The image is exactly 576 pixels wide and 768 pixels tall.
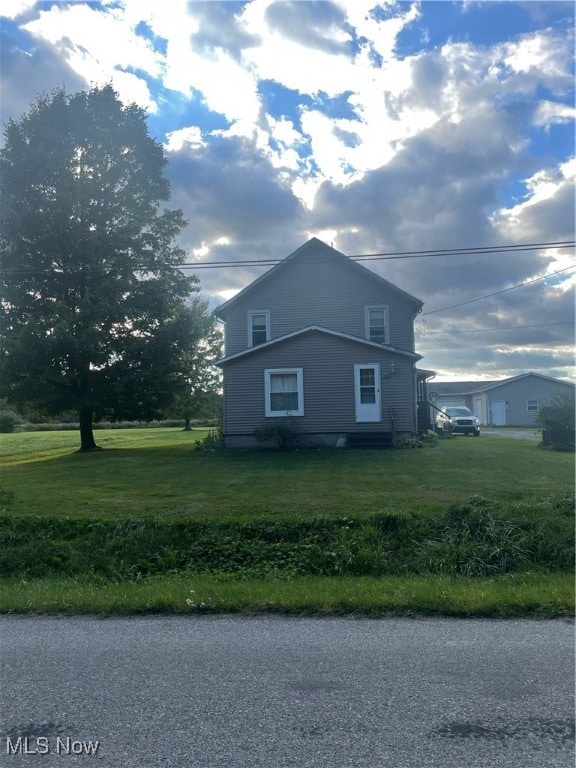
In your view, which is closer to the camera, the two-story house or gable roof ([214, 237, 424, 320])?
the two-story house

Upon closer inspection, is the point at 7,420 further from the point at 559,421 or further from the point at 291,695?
the point at 291,695

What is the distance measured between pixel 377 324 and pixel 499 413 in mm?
29861

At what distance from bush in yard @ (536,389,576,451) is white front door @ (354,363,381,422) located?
583 cm

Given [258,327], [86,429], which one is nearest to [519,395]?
[258,327]

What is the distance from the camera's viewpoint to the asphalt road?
3555 millimetres

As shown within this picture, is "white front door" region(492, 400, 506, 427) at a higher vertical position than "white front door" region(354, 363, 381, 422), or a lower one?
lower

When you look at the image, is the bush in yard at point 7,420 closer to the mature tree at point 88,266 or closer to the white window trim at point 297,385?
the mature tree at point 88,266

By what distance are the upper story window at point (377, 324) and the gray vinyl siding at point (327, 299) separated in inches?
6.7

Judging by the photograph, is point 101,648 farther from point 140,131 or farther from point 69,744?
point 140,131

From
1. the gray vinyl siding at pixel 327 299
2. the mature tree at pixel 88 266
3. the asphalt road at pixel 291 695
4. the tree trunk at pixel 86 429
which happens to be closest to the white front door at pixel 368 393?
the gray vinyl siding at pixel 327 299

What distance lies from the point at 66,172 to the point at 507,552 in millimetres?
23538

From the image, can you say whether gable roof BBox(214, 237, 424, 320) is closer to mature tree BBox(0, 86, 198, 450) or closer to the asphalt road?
mature tree BBox(0, 86, 198, 450)

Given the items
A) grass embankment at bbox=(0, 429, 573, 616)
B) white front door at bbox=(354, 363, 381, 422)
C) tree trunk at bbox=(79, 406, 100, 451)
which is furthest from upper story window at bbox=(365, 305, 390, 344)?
tree trunk at bbox=(79, 406, 100, 451)

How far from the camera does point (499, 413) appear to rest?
51469mm
